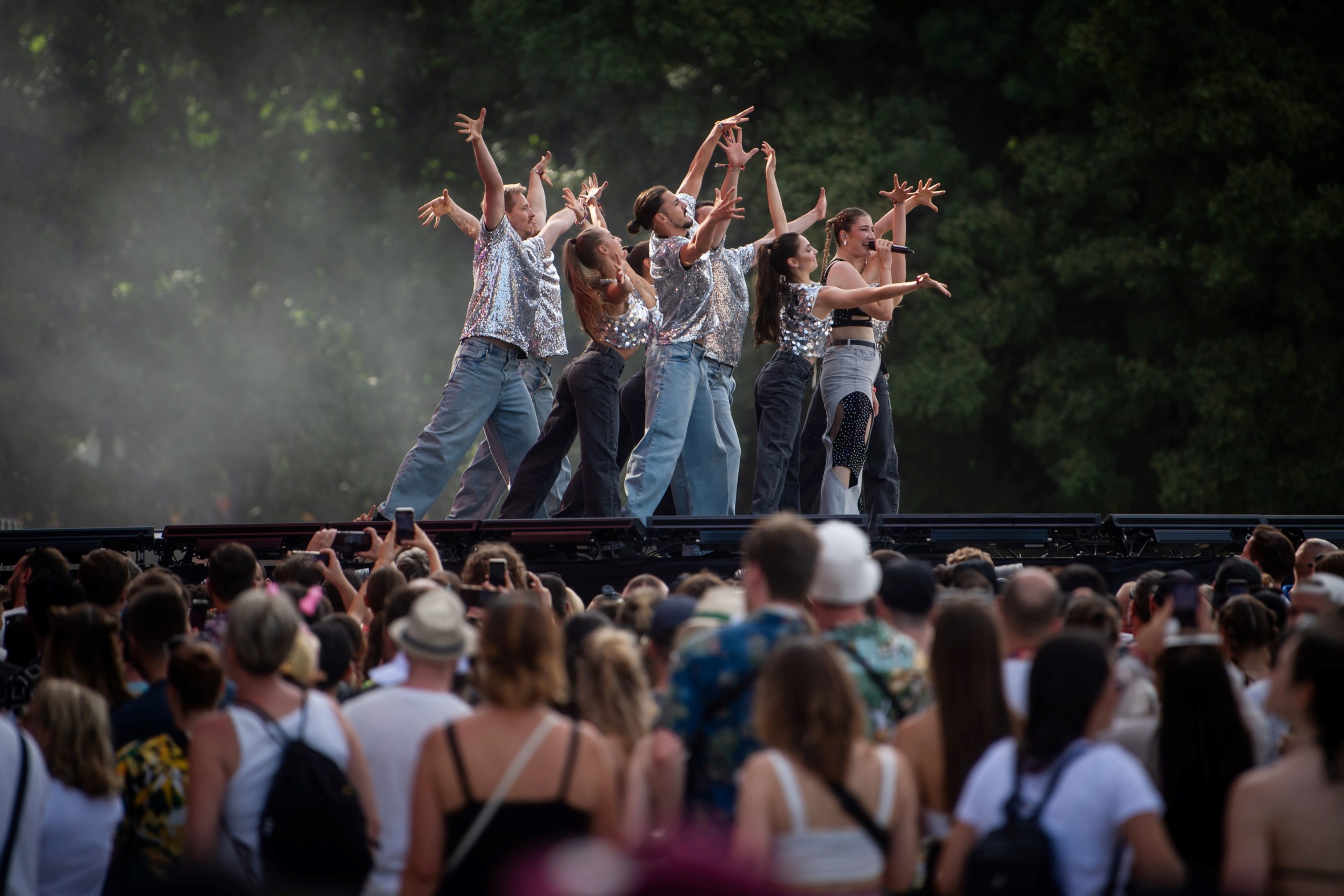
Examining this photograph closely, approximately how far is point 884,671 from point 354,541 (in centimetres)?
370

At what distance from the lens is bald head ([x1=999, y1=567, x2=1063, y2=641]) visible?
11.6 feet

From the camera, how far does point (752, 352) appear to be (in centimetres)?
1756

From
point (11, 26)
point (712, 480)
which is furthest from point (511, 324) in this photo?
point (11, 26)

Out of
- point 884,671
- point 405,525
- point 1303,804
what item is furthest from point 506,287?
point 1303,804

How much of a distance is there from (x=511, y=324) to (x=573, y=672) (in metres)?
4.35

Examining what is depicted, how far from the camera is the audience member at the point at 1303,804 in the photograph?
2730mm

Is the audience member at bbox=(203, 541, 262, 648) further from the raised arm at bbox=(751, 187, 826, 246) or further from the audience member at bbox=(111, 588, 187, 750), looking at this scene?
the raised arm at bbox=(751, 187, 826, 246)

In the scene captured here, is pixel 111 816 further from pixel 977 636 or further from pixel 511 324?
pixel 511 324

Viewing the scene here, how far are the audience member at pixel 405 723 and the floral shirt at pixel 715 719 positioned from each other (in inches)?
22.8

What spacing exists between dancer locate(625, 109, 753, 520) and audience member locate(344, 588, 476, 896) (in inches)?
170

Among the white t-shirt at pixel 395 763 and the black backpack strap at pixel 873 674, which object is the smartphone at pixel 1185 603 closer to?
the black backpack strap at pixel 873 674

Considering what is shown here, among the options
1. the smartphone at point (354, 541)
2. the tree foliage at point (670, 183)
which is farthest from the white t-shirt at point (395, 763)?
the tree foliage at point (670, 183)

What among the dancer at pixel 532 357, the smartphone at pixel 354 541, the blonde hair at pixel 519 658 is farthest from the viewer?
the dancer at pixel 532 357

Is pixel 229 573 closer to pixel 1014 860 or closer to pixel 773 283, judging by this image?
pixel 1014 860
